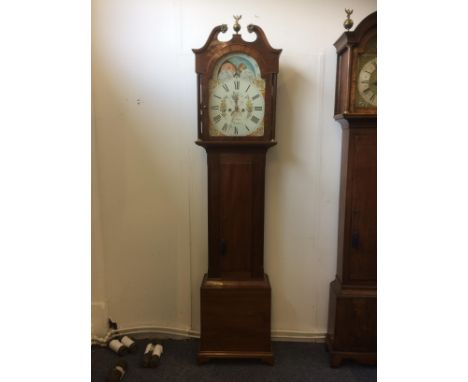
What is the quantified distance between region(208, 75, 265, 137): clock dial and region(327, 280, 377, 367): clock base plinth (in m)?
1.07

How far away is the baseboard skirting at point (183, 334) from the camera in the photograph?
2.30m

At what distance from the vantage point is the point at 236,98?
191cm

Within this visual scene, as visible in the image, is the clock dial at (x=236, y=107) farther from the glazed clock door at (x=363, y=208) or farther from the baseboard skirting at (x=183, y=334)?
the baseboard skirting at (x=183, y=334)

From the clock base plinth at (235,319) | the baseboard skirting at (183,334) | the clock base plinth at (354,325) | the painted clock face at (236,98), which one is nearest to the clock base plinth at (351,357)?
the clock base plinth at (354,325)

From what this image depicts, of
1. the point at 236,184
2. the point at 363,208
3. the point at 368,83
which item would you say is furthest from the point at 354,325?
the point at 368,83

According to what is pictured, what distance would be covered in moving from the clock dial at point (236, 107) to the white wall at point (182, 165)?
0.24 metres

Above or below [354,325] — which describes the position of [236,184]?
above

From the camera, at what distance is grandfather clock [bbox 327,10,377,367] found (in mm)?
1862

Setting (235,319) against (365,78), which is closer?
(365,78)

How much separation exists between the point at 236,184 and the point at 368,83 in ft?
2.86

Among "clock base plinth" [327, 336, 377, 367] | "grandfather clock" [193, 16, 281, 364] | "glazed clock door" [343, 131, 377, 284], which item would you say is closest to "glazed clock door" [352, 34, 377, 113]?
"glazed clock door" [343, 131, 377, 284]

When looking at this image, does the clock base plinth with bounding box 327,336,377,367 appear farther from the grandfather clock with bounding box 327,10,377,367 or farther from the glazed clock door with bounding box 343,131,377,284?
Result: the glazed clock door with bounding box 343,131,377,284

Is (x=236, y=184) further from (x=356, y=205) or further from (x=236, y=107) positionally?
(x=356, y=205)

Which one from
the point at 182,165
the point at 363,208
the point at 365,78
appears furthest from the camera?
the point at 182,165
